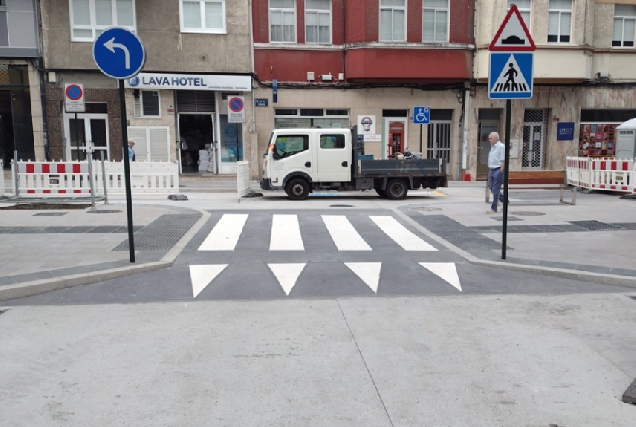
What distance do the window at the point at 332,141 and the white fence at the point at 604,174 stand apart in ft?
27.0

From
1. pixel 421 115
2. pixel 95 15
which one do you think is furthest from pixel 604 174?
pixel 95 15

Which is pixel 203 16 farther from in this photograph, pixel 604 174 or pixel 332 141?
pixel 604 174

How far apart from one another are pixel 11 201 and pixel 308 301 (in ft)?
34.5

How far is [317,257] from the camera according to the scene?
8.38m

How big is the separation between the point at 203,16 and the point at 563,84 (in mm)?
15329

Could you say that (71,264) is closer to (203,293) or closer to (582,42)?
(203,293)

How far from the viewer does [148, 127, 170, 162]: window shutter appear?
2267 centimetres

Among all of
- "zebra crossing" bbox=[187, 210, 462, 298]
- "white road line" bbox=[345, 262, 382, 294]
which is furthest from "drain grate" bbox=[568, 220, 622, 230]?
"white road line" bbox=[345, 262, 382, 294]

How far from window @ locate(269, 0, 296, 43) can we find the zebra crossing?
44.5 ft

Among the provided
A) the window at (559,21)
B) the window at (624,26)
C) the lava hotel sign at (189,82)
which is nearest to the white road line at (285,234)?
the lava hotel sign at (189,82)

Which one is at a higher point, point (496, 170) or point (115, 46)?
point (115, 46)

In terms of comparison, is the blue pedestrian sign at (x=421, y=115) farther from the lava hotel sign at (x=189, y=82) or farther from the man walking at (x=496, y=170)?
the man walking at (x=496, y=170)

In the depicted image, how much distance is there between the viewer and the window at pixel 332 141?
1644cm

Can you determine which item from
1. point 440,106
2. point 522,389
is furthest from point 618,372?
point 440,106
